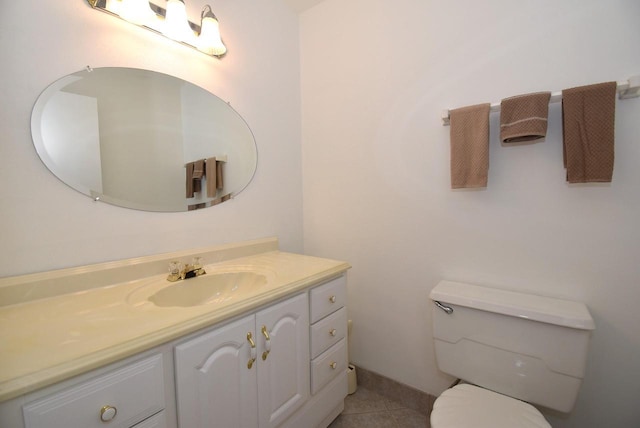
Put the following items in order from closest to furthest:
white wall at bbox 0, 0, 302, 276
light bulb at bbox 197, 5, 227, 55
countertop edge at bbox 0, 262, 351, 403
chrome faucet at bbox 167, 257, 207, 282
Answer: countertop edge at bbox 0, 262, 351, 403 → white wall at bbox 0, 0, 302, 276 → chrome faucet at bbox 167, 257, 207, 282 → light bulb at bbox 197, 5, 227, 55

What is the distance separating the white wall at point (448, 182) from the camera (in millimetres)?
1017

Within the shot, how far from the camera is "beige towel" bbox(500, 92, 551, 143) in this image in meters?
1.02

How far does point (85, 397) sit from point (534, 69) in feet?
6.09

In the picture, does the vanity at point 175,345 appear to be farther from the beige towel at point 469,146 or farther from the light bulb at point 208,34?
the light bulb at point 208,34

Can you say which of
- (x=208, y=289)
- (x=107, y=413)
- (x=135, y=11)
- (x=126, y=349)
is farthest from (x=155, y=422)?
(x=135, y=11)

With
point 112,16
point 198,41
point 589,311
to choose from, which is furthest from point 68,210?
point 589,311

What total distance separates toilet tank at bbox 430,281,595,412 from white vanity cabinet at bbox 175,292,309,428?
2.15 ft

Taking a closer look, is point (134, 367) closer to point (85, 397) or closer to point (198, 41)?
point (85, 397)

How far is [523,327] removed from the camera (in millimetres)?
1034

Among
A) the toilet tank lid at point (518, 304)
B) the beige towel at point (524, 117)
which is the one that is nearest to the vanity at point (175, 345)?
the toilet tank lid at point (518, 304)

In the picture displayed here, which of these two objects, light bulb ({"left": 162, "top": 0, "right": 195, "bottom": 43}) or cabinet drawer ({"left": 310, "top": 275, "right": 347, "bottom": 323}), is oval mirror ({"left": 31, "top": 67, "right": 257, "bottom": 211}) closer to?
light bulb ({"left": 162, "top": 0, "right": 195, "bottom": 43})

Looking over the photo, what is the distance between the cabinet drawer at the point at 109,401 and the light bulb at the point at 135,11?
126cm

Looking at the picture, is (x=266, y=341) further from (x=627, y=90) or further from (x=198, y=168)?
(x=627, y=90)

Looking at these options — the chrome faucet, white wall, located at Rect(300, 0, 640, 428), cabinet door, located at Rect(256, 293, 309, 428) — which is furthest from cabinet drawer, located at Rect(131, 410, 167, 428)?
white wall, located at Rect(300, 0, 640, 428)
